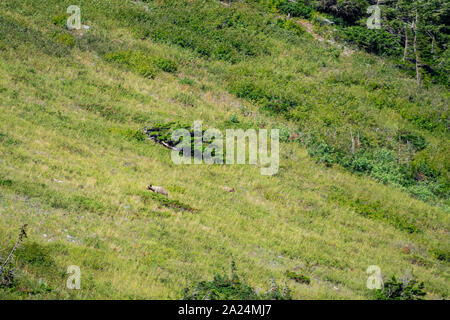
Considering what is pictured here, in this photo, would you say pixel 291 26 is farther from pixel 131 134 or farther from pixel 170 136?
pixel 131 134

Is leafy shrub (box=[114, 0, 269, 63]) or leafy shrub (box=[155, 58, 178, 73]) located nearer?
leafy shrub (box=[155, 58, 178, 73])

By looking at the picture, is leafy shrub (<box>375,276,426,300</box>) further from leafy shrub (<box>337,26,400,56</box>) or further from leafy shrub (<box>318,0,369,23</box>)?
leafy shrub (<box>318,0,369,23</box>)

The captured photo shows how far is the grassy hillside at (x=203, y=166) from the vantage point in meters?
12.8

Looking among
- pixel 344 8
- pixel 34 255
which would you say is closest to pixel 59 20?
pixel 34 255

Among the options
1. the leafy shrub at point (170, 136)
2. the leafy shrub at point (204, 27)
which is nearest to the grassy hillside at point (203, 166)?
the leafy shrub at point (204, 27)

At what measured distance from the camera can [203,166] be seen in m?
21.6

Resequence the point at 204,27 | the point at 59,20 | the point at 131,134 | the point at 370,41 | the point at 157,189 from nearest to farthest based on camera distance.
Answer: the point at 157,189 < the point at 131,134 < the point at 59,20 < the point at 204,27 < the point at 370,41

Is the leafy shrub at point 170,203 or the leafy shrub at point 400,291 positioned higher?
the leafy shrub at point 400,291

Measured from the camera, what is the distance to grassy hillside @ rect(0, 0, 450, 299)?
41.8 ft

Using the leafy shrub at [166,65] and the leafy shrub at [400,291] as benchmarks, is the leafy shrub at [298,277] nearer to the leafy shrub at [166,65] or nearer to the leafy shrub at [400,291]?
the leafy shrub at [400,291]

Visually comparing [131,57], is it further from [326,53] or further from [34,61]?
[326,53]

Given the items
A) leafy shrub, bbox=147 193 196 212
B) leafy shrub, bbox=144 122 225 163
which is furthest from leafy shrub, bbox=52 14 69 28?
leafy shrub, bbox=147 193 196 212
